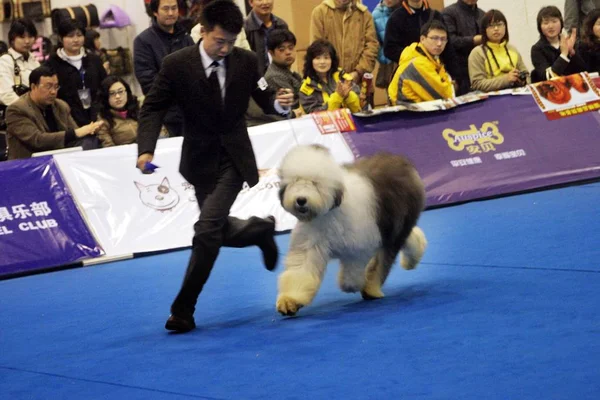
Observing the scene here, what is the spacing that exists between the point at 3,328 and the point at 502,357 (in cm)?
312

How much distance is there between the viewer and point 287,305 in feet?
17.0

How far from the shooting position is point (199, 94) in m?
5.29

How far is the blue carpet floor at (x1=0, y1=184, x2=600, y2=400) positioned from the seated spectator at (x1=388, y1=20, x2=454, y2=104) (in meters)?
2.65

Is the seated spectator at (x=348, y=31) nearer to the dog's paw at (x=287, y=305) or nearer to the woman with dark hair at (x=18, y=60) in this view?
the woman with dark hair at (x=18, y=60)

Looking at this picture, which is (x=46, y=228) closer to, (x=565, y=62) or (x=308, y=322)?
(x=308, y=322)

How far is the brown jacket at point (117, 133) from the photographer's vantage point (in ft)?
30.9

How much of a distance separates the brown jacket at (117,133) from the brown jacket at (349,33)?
2.59 m

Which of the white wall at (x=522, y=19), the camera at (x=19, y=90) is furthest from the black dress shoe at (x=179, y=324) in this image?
the white wall at (x=522, y=19)

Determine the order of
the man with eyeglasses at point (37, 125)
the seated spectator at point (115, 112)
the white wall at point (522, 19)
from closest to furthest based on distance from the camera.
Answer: the man with eyeglasses at point (37, 125) → the seated spectator at point (115, 112) → the white wall at point (522, 19)

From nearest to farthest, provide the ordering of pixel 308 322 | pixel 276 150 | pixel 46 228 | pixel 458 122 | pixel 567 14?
pixel 308 322 → pixel 46 228 → pixel 276 150 → pixel 458 122 → pixel 567 14

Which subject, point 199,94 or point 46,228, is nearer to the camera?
point 199,94

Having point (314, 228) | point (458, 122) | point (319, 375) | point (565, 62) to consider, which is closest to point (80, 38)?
point (458, 122)

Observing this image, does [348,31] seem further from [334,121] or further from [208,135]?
[208,135]

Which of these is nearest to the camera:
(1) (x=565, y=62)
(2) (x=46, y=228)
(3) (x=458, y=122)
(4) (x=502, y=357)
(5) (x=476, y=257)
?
(4) (x=502, y=357)
